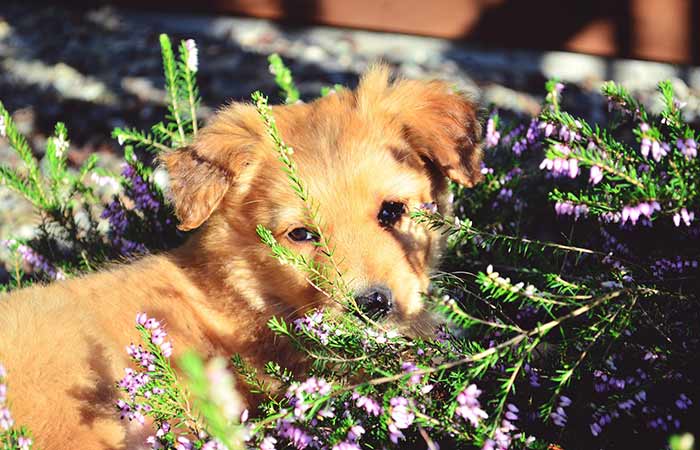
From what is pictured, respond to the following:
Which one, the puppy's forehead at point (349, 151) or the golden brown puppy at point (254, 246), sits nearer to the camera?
the golden brown puppy at point (254, 246)

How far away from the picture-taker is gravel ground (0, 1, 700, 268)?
210 inches

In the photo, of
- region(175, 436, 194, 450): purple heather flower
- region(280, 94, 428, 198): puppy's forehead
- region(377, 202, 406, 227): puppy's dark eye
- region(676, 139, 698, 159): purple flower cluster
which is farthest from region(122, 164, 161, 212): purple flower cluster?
region(676, 139, 698, 159): purple flower cluster

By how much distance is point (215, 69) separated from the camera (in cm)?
612

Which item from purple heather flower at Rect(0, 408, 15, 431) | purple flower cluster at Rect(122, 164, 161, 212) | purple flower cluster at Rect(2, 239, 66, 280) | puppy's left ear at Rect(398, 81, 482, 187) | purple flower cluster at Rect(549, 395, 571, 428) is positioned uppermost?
puppy's left ear at Rect(398, 81, 482, 187)

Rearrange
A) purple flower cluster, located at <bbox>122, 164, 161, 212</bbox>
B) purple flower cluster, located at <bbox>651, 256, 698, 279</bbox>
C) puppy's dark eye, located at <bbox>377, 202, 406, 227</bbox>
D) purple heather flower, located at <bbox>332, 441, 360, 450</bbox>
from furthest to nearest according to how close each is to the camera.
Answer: purple flower cluster, located at <bbox>122, 164, 161, 212</bbox> < puppy's dark eye, located at <bbox>377, 202, 406, 227</bbox> < purple flower cluster, located at <bbox>651, 256, 698, 279</bbox> < purple heather flower, located at <bbox>332, 441, 360, 450</bbox>

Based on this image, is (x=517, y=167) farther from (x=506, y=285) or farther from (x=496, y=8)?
(x=496, y=8)

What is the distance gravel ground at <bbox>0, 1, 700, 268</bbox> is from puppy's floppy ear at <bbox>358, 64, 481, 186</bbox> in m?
2.28

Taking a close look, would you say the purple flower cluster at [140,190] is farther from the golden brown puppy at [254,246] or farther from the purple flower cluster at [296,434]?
the purple flower cluster at [296,434]

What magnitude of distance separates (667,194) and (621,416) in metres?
0.66

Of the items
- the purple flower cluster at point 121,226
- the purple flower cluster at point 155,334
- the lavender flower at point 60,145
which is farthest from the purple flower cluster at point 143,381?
the lavender flower at point 60,145

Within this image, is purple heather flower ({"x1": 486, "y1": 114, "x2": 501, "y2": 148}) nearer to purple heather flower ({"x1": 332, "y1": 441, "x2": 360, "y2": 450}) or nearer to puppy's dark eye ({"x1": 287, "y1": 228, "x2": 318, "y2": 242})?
puppy's dark eye ({"x1": 287, "y1": 228, "x2": 318, "y2": 242})

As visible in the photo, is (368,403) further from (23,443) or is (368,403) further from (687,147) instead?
(687,147)

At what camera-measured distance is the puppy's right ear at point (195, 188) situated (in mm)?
2633

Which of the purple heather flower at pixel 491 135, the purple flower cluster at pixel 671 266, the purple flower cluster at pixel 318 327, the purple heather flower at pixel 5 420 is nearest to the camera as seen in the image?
the purple heather flower at pixel 5 420
